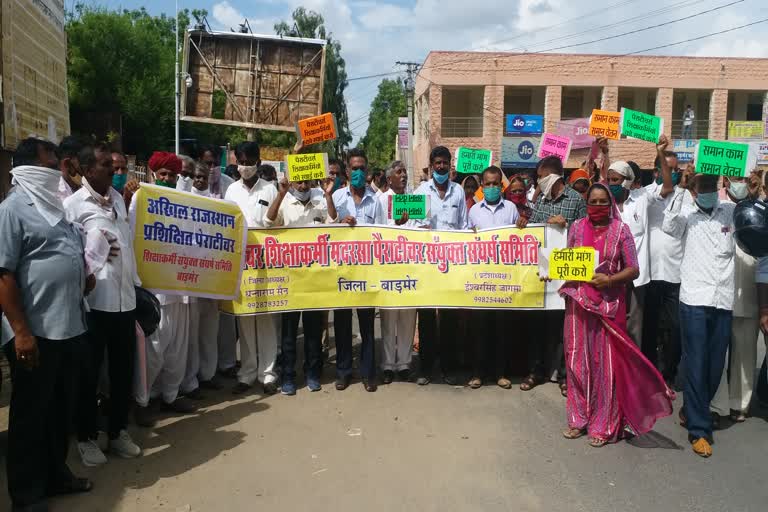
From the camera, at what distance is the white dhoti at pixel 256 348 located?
580 cm

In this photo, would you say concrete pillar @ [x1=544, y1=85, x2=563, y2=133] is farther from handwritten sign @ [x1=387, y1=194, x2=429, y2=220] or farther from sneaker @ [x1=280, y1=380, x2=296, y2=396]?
sneaker @ [x1=280, y1=380, x2=296, y2=396]

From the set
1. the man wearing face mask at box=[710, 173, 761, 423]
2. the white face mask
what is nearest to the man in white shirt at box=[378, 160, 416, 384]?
the white face mask

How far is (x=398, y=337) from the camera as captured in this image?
6.08 m

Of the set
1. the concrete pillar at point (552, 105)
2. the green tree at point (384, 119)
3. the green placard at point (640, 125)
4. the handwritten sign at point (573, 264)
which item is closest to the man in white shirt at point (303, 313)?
the handwritten sign at point (573, 264)

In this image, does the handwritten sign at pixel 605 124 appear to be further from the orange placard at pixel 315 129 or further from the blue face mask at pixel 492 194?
the orange placard at pixel 315 129

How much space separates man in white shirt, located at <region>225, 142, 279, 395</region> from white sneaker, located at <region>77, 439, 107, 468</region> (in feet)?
5.28

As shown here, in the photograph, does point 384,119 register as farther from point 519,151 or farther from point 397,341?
point 397,341

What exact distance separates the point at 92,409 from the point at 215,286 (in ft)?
5.01

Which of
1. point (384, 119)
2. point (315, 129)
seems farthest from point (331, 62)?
point (315, 129)

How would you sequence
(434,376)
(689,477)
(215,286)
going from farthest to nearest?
(434,376) → (215,286) → (689,477)

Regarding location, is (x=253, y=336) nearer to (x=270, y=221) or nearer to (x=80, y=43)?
(x=270, y=221)

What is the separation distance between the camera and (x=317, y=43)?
47.9 ft

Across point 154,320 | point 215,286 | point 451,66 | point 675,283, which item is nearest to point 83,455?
point 154,320

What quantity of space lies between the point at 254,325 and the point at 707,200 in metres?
3.99
